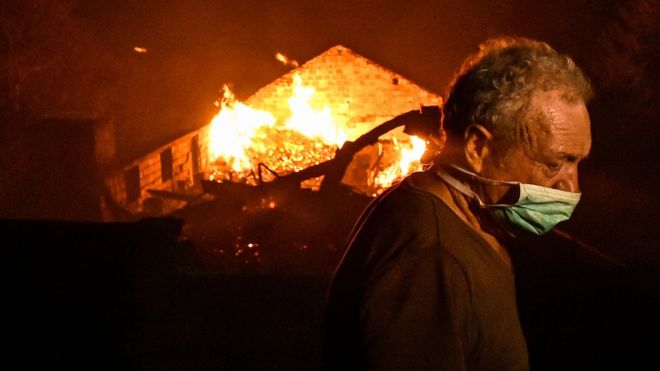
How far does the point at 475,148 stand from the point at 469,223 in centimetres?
28

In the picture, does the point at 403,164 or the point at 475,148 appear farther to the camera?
the point at 403,164

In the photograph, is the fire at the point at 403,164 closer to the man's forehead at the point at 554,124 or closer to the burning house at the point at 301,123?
the burning house at the point at 301,123

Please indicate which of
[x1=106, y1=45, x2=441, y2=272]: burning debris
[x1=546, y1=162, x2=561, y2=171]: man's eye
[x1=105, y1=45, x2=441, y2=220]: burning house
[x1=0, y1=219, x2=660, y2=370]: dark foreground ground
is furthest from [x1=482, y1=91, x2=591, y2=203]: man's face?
[x1=105, y1=45, x2=441, y2=220]: burning house

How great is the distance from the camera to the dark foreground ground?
4.97 meters

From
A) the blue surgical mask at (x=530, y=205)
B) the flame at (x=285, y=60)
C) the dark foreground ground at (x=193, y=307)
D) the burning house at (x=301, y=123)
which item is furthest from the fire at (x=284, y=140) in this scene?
the blue surgical mask at (x=530, y=205)

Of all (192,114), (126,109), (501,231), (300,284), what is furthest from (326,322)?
(126,109)

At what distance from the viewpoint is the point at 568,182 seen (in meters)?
2.42

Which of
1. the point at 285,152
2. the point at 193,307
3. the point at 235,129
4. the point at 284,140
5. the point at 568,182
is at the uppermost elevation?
the point at 235,129

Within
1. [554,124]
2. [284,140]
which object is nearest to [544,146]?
[554,124]

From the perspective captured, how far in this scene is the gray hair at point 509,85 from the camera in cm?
218

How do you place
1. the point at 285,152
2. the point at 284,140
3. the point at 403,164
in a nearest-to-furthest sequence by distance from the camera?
the point at 403,164, the point at 285,152, the point at 284,140

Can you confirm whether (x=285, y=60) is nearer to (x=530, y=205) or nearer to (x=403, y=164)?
(x=403, y=164)

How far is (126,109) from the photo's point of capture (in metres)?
20.5

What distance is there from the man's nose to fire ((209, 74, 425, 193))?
13683 mm
